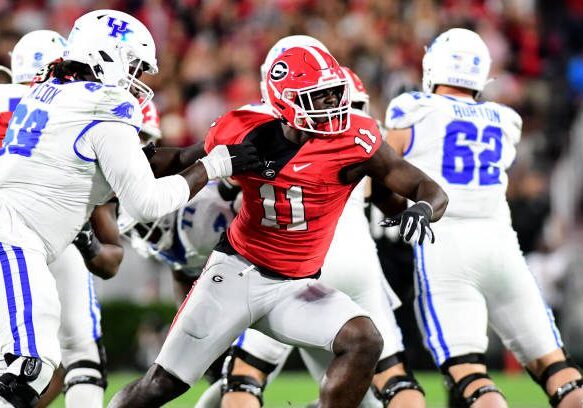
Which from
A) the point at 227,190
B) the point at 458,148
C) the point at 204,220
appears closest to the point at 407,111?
the point at 458,148

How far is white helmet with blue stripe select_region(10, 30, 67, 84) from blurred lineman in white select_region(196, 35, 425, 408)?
131cm

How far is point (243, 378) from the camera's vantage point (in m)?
5.83

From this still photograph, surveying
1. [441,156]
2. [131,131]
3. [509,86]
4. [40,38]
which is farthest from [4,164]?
[509,86]

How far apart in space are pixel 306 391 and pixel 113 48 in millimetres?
5044

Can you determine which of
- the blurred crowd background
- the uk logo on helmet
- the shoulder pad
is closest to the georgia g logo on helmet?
the shoulder pad

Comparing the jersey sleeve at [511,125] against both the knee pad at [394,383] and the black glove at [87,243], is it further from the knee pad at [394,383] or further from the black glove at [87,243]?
the black glove at [87,243]

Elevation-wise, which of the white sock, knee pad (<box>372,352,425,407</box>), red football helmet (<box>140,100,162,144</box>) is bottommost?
the white sock

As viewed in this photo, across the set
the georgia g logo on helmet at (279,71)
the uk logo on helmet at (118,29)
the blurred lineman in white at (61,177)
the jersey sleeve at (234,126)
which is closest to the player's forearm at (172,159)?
the jersey sleeve at (234,126)

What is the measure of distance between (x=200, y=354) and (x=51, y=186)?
0.97 metres

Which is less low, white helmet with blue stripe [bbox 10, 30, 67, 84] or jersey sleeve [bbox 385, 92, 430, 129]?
white helmet with blue stripe [bbox 10, 30, 67, 84]

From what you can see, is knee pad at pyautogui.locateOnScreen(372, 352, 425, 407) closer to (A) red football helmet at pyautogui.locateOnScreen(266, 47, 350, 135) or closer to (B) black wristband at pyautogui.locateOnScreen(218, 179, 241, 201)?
(B) black wristband at pyautogui.locateOnScreen(218, 179, 241, 201)

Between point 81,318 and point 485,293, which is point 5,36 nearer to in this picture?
point 81,318

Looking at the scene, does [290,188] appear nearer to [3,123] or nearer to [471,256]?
[471,256]

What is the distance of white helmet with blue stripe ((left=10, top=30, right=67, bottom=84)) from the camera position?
20.7 ft
